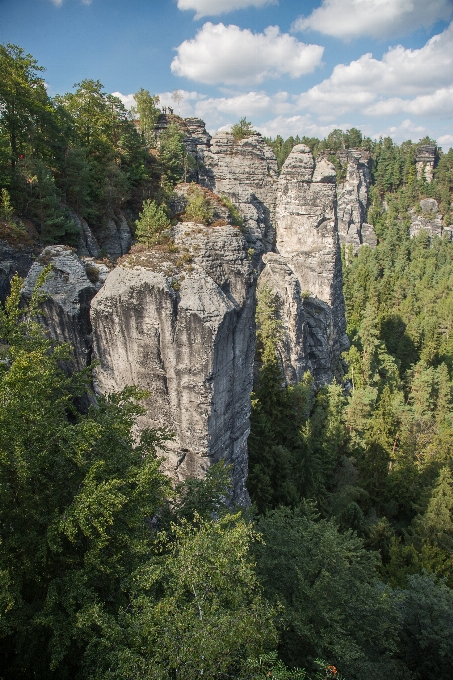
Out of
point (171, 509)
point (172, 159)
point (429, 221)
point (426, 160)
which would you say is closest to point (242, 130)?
point (172, 159)

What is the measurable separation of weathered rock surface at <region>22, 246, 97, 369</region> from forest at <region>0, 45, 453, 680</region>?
2.99 ft

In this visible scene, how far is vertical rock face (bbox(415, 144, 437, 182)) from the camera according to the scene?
4537 inches

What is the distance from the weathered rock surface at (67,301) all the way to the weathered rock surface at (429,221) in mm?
97730

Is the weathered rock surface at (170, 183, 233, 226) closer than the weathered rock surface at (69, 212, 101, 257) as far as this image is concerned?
Yes

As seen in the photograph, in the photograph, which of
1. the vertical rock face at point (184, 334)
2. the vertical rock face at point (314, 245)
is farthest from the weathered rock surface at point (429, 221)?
the vertical rock face at point (184, 334)

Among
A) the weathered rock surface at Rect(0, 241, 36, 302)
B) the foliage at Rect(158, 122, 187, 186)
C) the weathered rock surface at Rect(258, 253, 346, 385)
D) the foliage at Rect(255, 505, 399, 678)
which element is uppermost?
the foliage at Rect(158, 122, 187, 186)

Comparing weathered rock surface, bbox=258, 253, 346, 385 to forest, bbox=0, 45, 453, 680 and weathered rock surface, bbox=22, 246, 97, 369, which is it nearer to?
forest, bbox=0, 45, 453, 680

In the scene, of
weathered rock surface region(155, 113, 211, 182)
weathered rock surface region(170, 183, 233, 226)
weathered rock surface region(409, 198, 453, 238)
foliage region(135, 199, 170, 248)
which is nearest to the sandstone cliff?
foliage region(135, 199, 170, 248)

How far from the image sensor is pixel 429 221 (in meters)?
100

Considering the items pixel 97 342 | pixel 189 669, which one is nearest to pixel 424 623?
pixel 189 669

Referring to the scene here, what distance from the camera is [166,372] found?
14711mm

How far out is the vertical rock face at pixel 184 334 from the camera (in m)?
13.9

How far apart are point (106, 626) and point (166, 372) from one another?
860cm

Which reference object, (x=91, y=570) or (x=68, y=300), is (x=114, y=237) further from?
(x=91, y=570)
